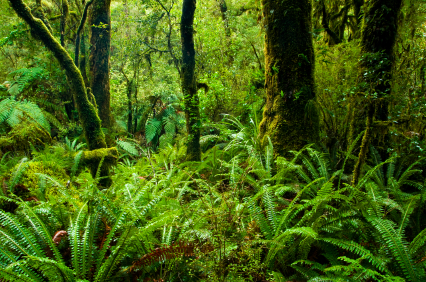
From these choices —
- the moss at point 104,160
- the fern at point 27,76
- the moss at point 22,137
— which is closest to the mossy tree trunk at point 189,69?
the moss at point 104,160

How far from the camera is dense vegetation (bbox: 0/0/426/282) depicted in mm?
1470

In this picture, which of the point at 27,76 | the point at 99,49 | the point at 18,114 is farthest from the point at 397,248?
the point at 27,76

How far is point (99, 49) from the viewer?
209 inches

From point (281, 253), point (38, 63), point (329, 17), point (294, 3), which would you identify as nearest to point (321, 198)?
point (281, 253)

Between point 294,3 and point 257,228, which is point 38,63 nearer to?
point 294,3

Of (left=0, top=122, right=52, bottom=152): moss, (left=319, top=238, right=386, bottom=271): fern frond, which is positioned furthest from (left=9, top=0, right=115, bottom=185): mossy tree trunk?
(left=319, top=238, right=386, bottom=271): fern frond

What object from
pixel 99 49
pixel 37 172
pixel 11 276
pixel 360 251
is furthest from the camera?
pixel 99 49

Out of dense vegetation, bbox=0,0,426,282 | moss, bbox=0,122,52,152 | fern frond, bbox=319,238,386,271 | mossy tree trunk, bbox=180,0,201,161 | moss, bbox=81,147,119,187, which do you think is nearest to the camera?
fern frond, bbox=319,238,386,271

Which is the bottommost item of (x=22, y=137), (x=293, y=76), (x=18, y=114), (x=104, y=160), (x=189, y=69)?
(x=104, y=160)

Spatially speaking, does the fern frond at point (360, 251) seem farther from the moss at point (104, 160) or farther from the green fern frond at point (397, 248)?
the moss at point (104, 160)

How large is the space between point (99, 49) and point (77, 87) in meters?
2.59

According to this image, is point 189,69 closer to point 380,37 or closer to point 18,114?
point 380,37

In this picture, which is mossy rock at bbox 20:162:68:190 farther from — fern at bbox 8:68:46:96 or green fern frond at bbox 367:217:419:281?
fern at bbox 8:68:46:96

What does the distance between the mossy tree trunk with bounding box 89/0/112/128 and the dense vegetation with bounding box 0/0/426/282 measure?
0.03 m
